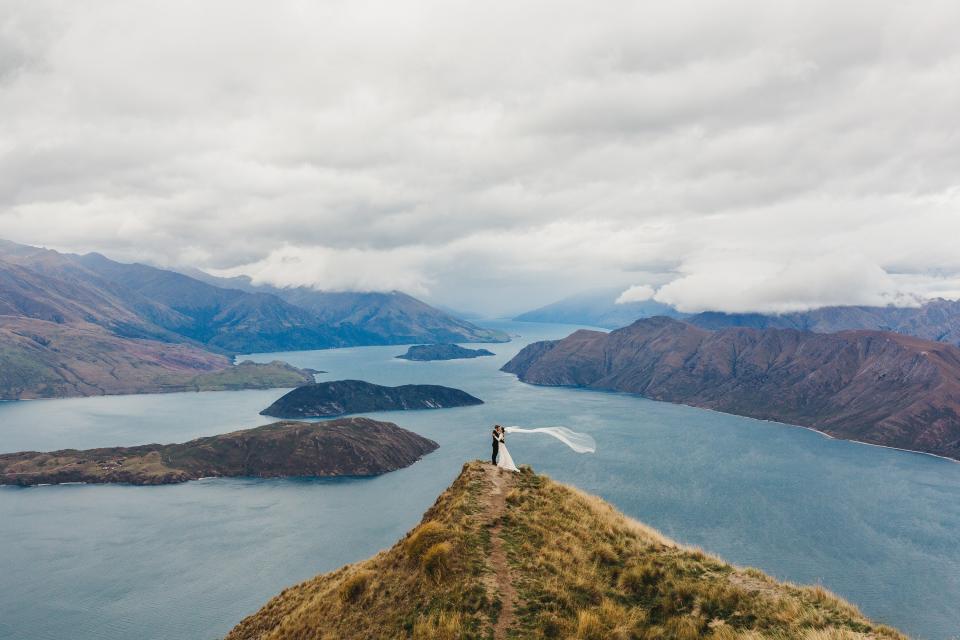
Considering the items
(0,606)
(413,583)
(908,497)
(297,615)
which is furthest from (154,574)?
(908,497)

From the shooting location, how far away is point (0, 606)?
99000mm

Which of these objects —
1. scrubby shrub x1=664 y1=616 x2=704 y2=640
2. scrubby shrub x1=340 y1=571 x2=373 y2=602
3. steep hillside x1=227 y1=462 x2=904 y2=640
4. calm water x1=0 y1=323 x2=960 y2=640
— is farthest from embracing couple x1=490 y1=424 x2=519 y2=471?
calm water x1=0 y1=323 x2=960 y2=640

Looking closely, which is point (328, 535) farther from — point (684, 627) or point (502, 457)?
point (684, 627)

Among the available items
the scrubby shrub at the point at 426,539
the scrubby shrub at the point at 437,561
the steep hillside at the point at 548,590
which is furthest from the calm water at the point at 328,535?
the scrubby shrub at the point at 437,561

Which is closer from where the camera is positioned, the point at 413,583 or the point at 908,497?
the point at 413,583

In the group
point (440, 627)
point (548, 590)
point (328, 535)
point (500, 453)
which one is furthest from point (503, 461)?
point (328, 535)

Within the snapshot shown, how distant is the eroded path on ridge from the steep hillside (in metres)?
0.05

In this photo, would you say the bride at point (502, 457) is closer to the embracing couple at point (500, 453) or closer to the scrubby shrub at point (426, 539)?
the embracing couple at point (500, 453)

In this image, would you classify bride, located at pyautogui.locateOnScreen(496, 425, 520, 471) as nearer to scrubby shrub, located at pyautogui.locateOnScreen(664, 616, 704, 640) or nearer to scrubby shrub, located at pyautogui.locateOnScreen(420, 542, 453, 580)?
scrubby shrub, located at pyautogui.locateOnScreen(420, 542, 453, 580)

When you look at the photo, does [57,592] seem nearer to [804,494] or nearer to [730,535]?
[730,535]

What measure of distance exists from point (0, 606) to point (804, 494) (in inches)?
8278

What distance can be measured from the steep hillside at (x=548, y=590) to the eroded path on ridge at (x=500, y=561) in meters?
0.05

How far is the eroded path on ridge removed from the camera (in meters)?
18.0

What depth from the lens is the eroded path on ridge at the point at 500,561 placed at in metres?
18.0
